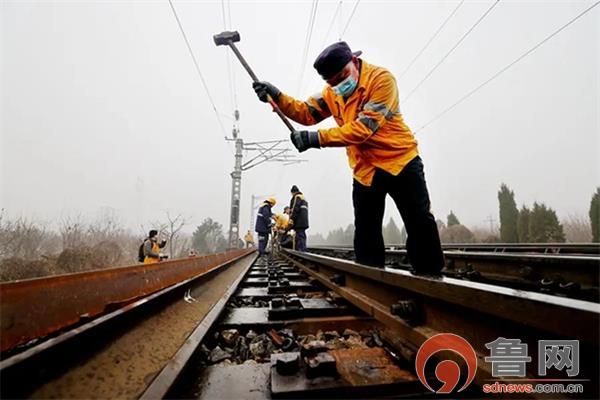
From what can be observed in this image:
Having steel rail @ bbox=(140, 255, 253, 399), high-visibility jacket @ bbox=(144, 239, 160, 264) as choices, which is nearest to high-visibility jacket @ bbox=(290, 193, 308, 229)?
high-visibility jacket @ bbox=(144, 239, 160, 264)

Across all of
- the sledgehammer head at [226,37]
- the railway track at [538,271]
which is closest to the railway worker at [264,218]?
the sledgehammer head at [226,37]

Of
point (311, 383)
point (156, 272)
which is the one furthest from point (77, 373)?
point (156, 272)

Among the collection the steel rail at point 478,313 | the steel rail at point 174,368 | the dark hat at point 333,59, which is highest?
the dark hat at point 333,59

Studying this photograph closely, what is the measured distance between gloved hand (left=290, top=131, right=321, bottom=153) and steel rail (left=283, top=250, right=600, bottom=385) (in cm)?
100

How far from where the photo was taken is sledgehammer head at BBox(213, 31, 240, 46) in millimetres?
4297

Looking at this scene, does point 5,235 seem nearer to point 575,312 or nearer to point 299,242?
point 299,242

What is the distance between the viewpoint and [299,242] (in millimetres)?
8805

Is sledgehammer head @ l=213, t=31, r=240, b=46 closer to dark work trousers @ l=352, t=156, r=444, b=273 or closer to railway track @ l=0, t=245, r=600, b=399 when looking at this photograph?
dark work trousers @ l=352, t=156, r=444, b=273

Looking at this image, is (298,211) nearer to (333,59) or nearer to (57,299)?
(333,59)

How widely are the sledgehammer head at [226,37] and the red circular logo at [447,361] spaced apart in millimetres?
4501

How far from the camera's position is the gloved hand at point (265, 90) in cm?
289

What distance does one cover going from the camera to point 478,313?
968 millimetres

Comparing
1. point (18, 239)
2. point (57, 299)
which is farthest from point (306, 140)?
point (18, 239)

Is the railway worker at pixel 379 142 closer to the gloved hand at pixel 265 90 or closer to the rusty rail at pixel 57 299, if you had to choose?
the gloved hand at pixel 265 90
